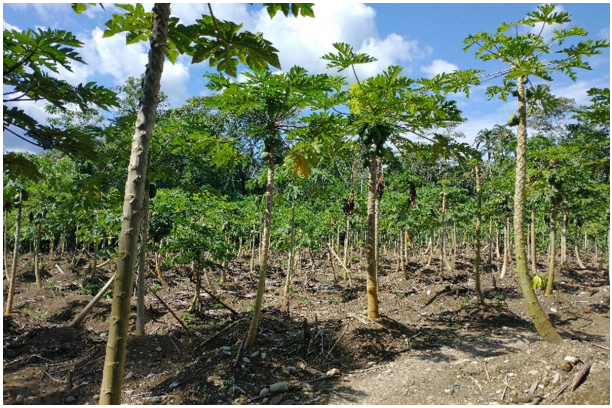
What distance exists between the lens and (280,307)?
1230cm

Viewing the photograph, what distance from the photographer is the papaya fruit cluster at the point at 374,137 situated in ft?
24.8

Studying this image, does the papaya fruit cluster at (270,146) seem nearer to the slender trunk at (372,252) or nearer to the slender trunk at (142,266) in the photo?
the slender trunk at (372,252)

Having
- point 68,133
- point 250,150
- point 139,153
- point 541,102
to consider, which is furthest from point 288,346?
point 541,102

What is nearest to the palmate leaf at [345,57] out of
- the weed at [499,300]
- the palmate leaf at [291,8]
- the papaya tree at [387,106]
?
the papaya tree at [387,106]

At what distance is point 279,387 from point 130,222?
14.0 ft

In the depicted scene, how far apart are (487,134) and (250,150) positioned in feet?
42.4

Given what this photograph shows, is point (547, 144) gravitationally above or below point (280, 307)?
above

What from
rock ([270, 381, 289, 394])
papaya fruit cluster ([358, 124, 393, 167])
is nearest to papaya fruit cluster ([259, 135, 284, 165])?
papaya fruit cluster ([358, 124, 393, 167])

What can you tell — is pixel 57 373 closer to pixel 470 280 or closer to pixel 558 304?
pixel 558 304

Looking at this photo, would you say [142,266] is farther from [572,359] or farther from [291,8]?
[572,359]

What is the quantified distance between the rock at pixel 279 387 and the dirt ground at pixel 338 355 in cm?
2

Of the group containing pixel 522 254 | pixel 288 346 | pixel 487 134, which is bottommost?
pixel 288 346

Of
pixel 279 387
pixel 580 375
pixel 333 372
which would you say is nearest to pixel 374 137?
pixel 333 372

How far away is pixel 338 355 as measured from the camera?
704cm
